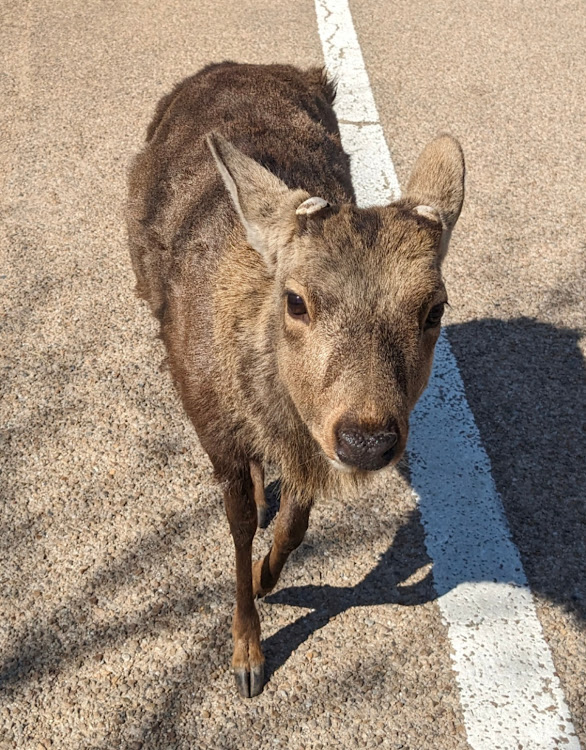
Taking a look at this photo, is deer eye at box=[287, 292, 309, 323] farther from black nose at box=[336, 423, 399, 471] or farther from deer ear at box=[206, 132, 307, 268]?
black nose at box=[336, 423, 399, 471]

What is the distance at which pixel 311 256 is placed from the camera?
2.93 m

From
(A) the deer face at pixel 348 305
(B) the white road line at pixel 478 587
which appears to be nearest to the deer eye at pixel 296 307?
(A) the deer face at pixel 348 305

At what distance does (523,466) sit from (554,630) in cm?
101

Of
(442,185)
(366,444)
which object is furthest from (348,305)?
(442,185)

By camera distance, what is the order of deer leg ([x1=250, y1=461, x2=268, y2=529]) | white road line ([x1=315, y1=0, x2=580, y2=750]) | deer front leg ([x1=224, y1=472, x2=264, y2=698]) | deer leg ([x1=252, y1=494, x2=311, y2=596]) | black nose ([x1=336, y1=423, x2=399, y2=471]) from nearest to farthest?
black nose ([x1=336, y1=423, x2=399, y2=471]), white road line ([x1=315, y1=0, x2=580, y2=750]), deer front leg ([x1=224, y1=472, x2=264, y2=698]), deer leg ([x1=252, y1=494, x2=311, y2=596]), deer leg ([x1=250, y1=461, x2=268, y2=529])

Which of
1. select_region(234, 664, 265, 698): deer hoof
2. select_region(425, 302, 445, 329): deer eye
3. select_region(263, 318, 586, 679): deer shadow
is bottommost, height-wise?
select_region(263, 318, 586, 679): deer shadow

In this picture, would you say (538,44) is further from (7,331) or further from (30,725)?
(30,725)

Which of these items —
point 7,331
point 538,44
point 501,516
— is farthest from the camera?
point 538,44

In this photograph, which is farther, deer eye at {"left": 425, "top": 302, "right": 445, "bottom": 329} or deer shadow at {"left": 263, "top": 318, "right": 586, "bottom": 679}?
deer shadow at {"left": 263, "top": 318, "right": 586, "bottom": 679}

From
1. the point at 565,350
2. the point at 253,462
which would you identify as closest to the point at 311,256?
the point at 253,462

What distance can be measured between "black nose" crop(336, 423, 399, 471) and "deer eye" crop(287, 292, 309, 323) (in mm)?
475

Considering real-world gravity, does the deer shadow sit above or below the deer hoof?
below

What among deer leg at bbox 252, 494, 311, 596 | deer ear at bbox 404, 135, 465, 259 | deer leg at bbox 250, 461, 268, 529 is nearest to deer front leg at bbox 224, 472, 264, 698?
deer leg at bbox 252, 494, 311, 596

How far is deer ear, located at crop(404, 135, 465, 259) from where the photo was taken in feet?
11.1
